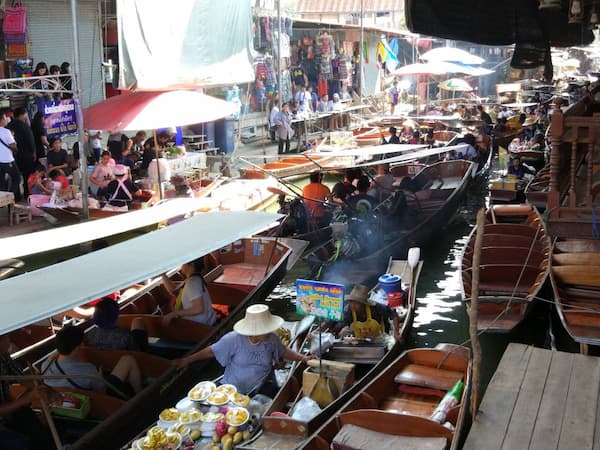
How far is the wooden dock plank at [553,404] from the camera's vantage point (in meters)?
3.66

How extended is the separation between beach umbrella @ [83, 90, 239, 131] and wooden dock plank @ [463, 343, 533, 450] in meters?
7.61

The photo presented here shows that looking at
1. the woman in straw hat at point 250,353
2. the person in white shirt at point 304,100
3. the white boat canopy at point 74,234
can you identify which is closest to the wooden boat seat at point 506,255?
the woman in straw hat at point 250,353

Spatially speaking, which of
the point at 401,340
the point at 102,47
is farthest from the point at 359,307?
the point at 102,47

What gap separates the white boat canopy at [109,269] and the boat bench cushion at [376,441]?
6.32 ft

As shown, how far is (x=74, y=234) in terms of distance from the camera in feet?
24.0

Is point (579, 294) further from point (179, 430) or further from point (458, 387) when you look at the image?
point (179, 430)

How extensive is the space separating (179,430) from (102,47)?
44.1ft

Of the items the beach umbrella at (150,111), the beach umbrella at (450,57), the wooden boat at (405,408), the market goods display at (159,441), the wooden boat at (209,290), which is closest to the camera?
the wooden boat at (405,408)

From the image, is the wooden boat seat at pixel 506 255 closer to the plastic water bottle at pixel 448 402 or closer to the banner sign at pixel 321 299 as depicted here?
the plastic water bottle at pixel 448 402

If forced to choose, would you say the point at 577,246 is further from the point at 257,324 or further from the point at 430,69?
the point at 430,69

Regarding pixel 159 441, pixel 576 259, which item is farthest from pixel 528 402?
pixel 576 259

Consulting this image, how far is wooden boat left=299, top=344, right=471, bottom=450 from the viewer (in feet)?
15.5

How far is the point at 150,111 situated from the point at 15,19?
3960 millimetres

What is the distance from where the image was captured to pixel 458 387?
18.4 feet
